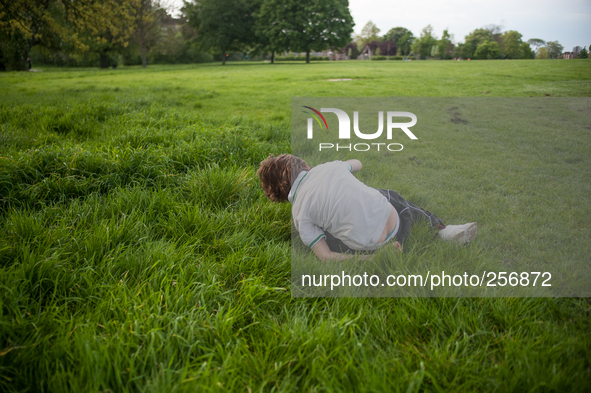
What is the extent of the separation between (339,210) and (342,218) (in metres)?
0.07

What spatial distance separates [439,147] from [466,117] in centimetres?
192

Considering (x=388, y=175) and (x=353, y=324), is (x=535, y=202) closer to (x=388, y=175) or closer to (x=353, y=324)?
(x=388, y=175)

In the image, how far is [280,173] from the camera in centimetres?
261

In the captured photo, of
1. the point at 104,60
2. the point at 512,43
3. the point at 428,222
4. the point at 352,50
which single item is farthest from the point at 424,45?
the point at 104,60

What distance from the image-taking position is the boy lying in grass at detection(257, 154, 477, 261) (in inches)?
82.8

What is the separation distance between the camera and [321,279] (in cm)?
204

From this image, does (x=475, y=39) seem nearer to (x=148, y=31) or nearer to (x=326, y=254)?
(x=326, y=254)

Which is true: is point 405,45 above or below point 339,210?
above

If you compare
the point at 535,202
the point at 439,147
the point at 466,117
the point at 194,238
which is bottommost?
the point at 194,238

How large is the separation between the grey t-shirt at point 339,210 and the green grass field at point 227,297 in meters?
0.37

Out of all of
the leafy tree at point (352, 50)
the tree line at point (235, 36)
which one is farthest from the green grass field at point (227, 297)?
the leafy tree at point (352, 50)

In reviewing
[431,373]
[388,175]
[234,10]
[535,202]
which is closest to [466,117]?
[388,175]

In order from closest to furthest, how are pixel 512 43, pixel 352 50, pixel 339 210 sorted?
pixel 339 210, pixel 512 43, pixel 352 50

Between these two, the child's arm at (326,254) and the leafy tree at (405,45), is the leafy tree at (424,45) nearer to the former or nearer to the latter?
the leafy tree at (405,45)
